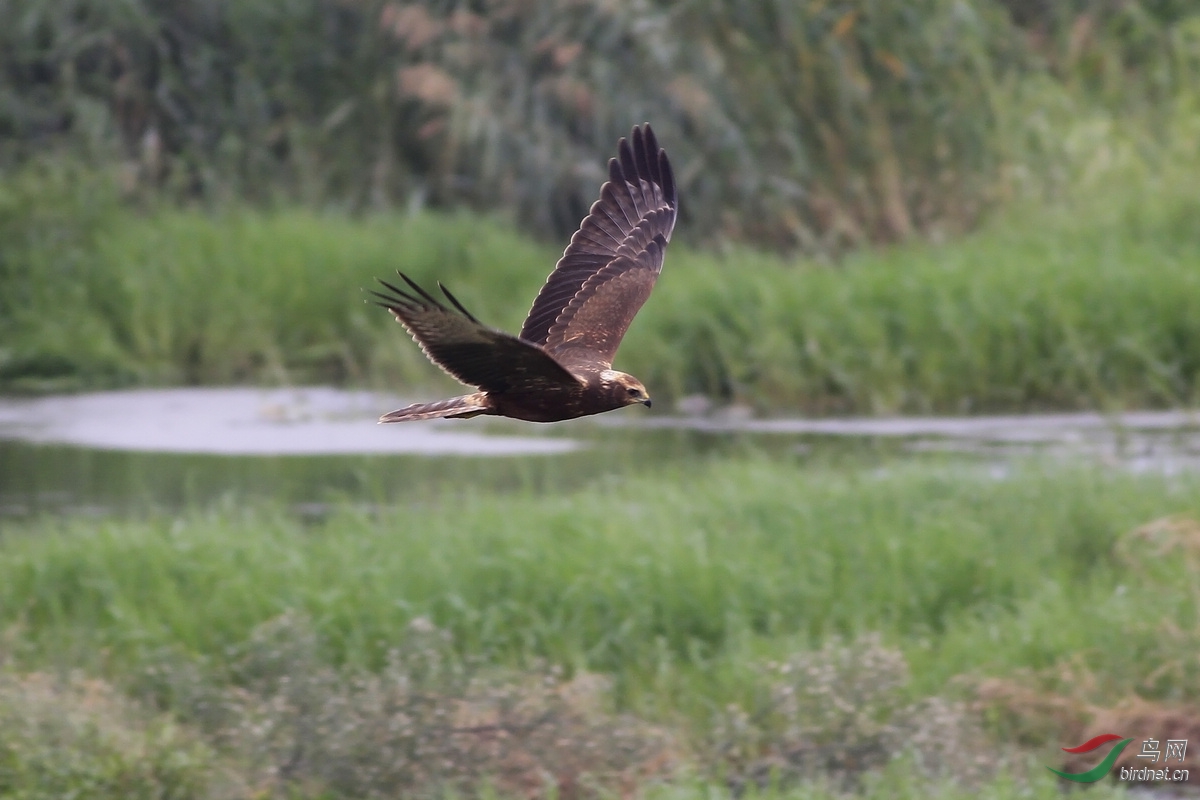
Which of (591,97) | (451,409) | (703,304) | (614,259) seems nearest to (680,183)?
(591,97)

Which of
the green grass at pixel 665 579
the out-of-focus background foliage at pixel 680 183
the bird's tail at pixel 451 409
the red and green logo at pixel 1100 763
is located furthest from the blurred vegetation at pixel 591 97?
the bird's tail at pixel 451 409

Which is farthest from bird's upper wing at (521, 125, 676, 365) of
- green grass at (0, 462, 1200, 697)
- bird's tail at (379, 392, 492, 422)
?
green grass at (0, 462, 1200, 697)

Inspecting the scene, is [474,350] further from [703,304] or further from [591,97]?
[591,97]

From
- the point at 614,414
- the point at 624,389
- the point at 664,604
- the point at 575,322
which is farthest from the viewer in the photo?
the point at 614,414

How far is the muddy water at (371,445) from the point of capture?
32.0ft

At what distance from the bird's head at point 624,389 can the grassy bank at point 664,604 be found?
4.47 feet

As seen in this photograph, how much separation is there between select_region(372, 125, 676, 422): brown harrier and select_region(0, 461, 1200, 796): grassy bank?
4.26 feet

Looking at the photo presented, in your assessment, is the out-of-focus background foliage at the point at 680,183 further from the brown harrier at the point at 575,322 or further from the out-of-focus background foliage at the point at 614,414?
the brown harrier at the point at 575,322

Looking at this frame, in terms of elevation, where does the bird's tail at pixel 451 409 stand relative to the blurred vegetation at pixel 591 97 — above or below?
below

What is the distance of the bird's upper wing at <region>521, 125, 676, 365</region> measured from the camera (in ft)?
17.7

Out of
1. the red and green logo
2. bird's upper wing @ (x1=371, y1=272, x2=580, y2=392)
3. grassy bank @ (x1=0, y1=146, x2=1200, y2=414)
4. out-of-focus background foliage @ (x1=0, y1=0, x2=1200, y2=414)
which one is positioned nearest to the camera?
bird's upper wing @ (x1=371, y1=272, x2=580, y2=392)

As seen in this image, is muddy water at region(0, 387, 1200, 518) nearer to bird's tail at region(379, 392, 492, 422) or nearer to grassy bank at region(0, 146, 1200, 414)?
grassy bank at region(0, 146, 1200, 414)

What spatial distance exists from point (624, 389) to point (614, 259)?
127 cm

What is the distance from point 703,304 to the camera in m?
11.1
